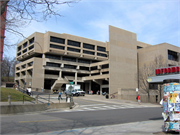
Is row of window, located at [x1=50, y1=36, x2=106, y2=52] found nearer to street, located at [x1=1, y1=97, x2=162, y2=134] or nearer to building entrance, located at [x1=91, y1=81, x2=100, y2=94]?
building entrance, located at [x1=91, y1=81, x2=100, y2=94]

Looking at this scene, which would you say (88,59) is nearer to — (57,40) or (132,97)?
(57,40)

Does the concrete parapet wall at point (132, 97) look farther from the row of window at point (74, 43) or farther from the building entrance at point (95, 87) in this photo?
the row of window at point (74, 43)

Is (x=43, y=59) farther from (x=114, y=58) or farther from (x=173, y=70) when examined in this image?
(x=173, y=70)

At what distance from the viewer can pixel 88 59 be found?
247 feet

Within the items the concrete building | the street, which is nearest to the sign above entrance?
the street

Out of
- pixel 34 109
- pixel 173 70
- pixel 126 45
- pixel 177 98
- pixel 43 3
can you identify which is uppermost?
pixel 126 45

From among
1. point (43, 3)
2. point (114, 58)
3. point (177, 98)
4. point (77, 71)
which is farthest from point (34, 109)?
point (77, 71)

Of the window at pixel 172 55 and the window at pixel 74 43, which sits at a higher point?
the window at pixel 74 43

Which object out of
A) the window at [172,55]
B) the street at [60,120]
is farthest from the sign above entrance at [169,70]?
the window at [172,55]

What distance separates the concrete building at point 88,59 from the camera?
52.3 m

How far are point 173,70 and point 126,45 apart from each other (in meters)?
44.3

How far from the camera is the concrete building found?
172 feet

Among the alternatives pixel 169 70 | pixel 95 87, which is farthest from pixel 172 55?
pixel 169 70

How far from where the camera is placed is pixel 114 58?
5206 cm
